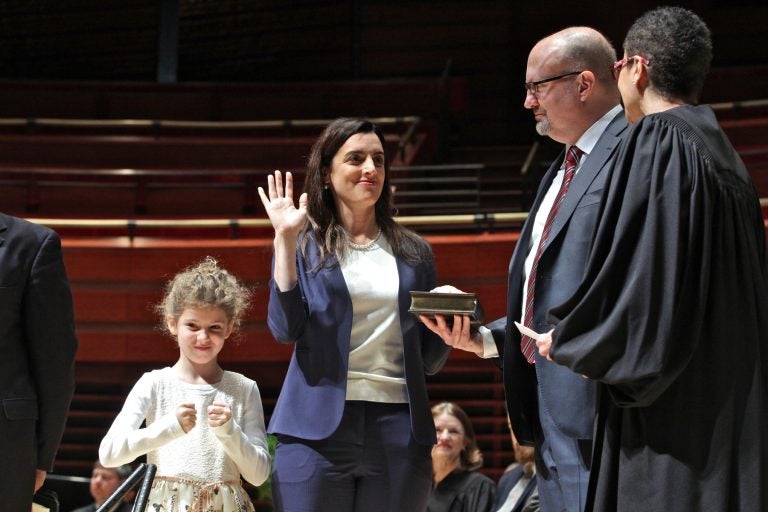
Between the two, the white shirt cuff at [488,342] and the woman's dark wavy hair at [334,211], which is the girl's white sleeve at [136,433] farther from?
the white shirt cuff at [488,342]

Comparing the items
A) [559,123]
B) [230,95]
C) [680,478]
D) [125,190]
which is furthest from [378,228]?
[230,95]

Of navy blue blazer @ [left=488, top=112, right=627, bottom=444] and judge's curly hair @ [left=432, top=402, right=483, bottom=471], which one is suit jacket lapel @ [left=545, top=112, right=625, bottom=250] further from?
judge's curly hair @ [left=432, top=402, right=483, bottom=471]

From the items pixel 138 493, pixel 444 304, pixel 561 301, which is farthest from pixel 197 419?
pixel 561 301

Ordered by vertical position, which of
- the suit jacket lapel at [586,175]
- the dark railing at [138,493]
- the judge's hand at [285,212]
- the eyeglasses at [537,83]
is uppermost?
the eyeglasses at [537,83]

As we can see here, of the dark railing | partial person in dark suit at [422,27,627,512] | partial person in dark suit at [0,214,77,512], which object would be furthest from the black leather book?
partial person in dark suit at [0,214,77,512]

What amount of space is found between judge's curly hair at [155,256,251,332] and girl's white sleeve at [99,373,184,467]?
213 mm

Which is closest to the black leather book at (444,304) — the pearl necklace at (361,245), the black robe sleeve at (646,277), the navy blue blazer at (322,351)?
the navy blue blazer at (322,351)

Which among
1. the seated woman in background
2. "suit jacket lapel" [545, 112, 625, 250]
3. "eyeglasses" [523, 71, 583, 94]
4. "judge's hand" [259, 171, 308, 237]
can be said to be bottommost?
the seated woman in background

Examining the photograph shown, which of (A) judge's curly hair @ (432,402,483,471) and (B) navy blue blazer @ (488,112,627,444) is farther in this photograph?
(A) judge's curly hair @ (432,402,483,471)

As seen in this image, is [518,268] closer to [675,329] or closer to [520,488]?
[675,329]

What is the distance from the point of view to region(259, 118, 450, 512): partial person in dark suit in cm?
246

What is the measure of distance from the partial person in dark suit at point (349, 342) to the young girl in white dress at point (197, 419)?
0.18 metres

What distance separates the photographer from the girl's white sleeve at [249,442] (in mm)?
2590

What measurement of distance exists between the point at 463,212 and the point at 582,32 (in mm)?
5180
